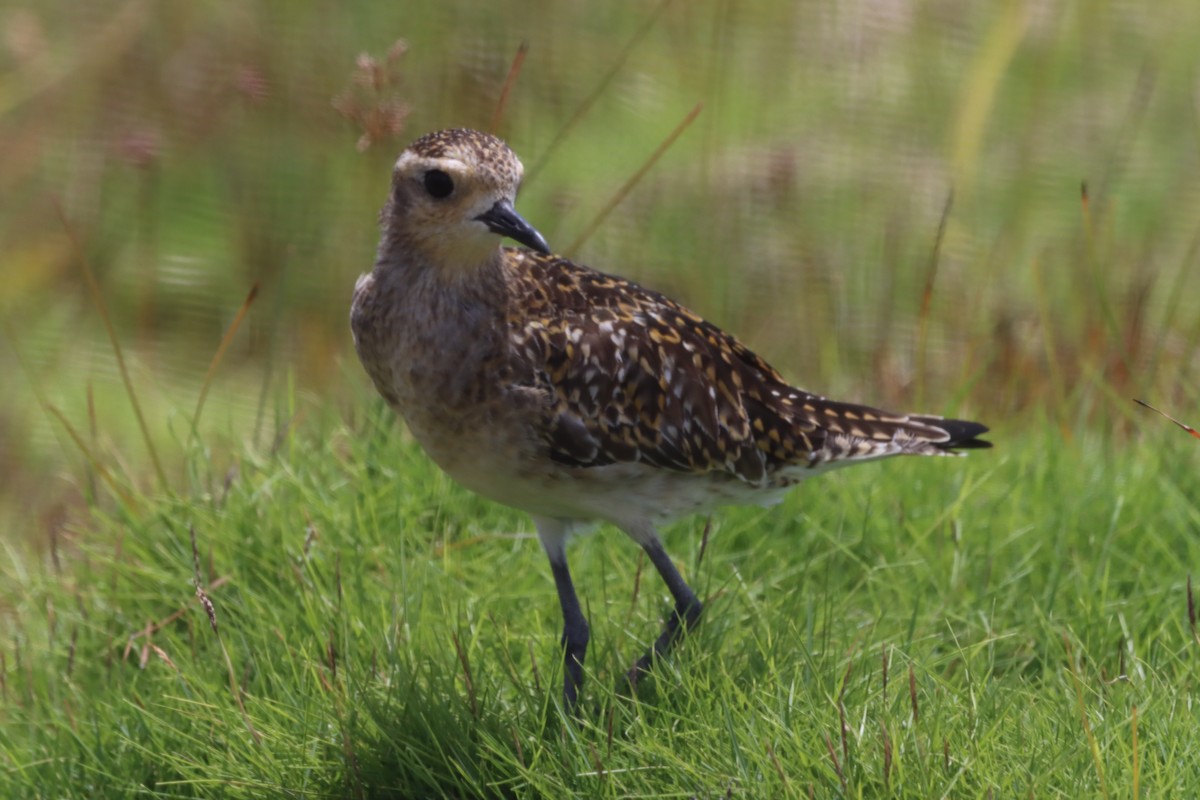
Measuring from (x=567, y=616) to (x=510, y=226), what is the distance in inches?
51.0

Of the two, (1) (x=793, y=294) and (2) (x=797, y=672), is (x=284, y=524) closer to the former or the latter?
(2) (x=797, y=672)

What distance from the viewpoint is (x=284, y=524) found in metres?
5.79

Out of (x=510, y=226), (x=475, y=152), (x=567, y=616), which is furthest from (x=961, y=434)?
(x=475, y=152)

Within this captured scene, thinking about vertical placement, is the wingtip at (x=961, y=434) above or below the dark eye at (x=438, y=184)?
below

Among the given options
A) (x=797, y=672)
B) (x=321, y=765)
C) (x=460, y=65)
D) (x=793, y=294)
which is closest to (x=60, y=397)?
(x=460, y=65)

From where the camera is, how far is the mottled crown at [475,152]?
15.5ft

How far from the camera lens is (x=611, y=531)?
20.3 ft

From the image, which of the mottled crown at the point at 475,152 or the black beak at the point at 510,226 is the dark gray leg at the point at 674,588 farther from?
the mottled crown at the point at 475,152

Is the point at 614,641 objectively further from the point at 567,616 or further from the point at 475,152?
the point at 475,152

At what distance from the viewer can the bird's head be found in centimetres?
471

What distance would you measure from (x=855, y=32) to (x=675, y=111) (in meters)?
1.59

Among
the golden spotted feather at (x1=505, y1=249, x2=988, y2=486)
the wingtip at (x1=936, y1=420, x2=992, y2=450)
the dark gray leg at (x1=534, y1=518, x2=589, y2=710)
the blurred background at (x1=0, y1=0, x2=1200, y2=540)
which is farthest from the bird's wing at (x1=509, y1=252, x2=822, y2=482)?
the blurred background at (x1=0, y1=0, x2=1200, y2=540)

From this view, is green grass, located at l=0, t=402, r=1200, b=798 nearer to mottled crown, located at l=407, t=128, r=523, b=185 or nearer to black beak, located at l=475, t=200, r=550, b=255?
A: black beak, located at l=475, t=200, r=550, b=255

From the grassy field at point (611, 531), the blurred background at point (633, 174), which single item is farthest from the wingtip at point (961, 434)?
the blurred background at point (633, 174)
